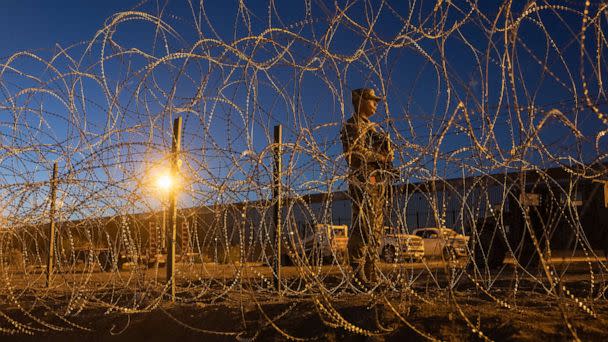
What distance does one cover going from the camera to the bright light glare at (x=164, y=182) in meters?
5.32

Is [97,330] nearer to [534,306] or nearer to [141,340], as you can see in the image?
[141,340]

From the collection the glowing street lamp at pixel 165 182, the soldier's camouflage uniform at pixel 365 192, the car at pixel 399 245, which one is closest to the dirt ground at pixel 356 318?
the car at pixel 399 245

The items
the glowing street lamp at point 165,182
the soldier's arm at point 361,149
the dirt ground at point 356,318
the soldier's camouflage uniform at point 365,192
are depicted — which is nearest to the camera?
the dirt ground at point 356,318

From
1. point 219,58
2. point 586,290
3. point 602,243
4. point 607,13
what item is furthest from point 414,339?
point 602,243

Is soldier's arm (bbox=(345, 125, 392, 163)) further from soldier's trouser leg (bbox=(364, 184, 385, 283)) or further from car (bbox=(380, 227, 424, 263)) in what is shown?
car (bbox=(380, 227, 424, 263))

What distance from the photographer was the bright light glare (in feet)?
17.5

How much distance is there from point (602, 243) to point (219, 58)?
8.13 metres

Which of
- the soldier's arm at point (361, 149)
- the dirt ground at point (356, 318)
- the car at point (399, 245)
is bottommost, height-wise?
the dirt ground at point (356, 318)

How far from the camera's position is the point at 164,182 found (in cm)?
545

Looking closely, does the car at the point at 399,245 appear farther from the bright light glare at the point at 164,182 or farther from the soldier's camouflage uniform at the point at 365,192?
the bright light glare at the point at 164,182

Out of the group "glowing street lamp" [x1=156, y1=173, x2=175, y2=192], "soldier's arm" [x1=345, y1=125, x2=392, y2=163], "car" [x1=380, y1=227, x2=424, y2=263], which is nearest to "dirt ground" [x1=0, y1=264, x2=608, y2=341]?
"car" [x1=380, y1=227, x2=424, y2=263]

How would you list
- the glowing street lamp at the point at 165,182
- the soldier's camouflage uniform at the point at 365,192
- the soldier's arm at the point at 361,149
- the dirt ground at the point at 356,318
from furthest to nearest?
the glowing street lamp at the point at 165,182 → the soldier's camouflage uniform at the point at 365,192 → the soldier's arm at the point at 361,149 → the dirt ground at the point at 356,318

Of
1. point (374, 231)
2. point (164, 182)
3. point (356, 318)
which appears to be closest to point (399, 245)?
point (374, 231)

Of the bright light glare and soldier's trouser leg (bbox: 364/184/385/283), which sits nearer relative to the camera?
soldier's trouser leg (bbox: 364/184/385/283)
